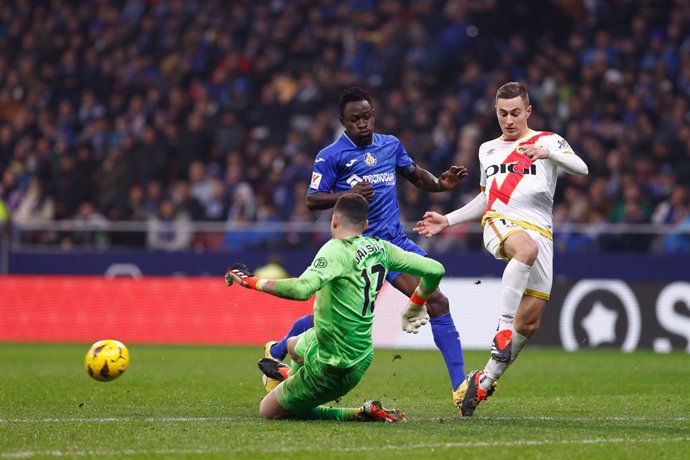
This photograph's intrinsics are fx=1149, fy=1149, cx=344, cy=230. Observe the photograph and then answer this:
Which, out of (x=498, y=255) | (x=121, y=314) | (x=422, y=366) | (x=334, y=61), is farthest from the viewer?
(x=334, y=61)

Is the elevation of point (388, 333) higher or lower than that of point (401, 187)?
lower

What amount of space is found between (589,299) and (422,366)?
4.11 metres

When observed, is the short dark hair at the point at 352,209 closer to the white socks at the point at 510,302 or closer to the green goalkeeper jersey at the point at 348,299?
the green goalkeeper jersey at the point at 348,299

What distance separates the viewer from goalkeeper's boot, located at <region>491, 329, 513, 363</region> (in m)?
8.36

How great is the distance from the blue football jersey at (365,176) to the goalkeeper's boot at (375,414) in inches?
75.1

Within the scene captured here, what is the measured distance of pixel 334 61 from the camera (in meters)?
22.2

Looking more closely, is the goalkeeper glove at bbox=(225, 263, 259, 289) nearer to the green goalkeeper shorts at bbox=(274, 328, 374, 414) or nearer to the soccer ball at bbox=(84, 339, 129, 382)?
the green goalkeeper shorts at bbox=(274, 328, 374, 414)

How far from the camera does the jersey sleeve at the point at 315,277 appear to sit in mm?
7082

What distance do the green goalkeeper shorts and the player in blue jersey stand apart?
4.87 ft

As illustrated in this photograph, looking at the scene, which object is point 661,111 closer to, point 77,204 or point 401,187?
point 401,187

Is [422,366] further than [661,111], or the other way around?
[661,111]

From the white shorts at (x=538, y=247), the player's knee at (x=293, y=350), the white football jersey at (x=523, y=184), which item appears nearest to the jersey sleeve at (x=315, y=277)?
the player's knee at (x=293, y=350)

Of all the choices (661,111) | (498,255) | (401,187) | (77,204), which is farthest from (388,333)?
(498,255)

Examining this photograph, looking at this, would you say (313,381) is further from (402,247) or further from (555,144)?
(555,144)
